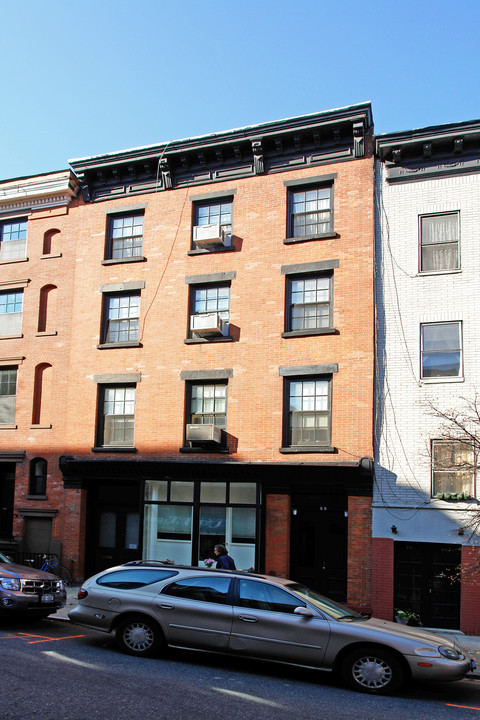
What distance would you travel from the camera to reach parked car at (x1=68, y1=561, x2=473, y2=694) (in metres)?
9.82

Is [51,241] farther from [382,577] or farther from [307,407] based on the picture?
[382,577]

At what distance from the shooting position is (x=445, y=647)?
10.0 metres

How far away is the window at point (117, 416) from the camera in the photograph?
68.4 ft

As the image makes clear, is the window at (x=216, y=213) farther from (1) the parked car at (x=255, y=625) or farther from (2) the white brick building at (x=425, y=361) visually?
(1) the parked car at (x=255, y=625)

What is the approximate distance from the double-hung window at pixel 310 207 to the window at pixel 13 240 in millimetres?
9464

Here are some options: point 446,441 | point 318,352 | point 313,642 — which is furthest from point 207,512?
point 313,642

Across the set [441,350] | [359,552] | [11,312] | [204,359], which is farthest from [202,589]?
[11,312]

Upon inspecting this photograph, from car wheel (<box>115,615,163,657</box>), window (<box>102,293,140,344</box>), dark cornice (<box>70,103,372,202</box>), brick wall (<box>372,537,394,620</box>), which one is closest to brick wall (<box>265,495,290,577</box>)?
brick wall (<box>372,537,394,620</box>)

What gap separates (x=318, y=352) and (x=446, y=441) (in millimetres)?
4074

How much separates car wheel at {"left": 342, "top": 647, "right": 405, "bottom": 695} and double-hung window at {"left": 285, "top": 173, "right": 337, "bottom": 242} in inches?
482

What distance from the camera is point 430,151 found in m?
18.5

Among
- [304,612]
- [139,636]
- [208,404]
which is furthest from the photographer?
[208,404]

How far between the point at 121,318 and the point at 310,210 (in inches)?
261

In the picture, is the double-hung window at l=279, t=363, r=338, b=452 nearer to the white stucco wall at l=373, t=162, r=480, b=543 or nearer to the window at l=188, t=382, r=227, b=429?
the white stucco wall at l=373, t=162, r=480, b=543
